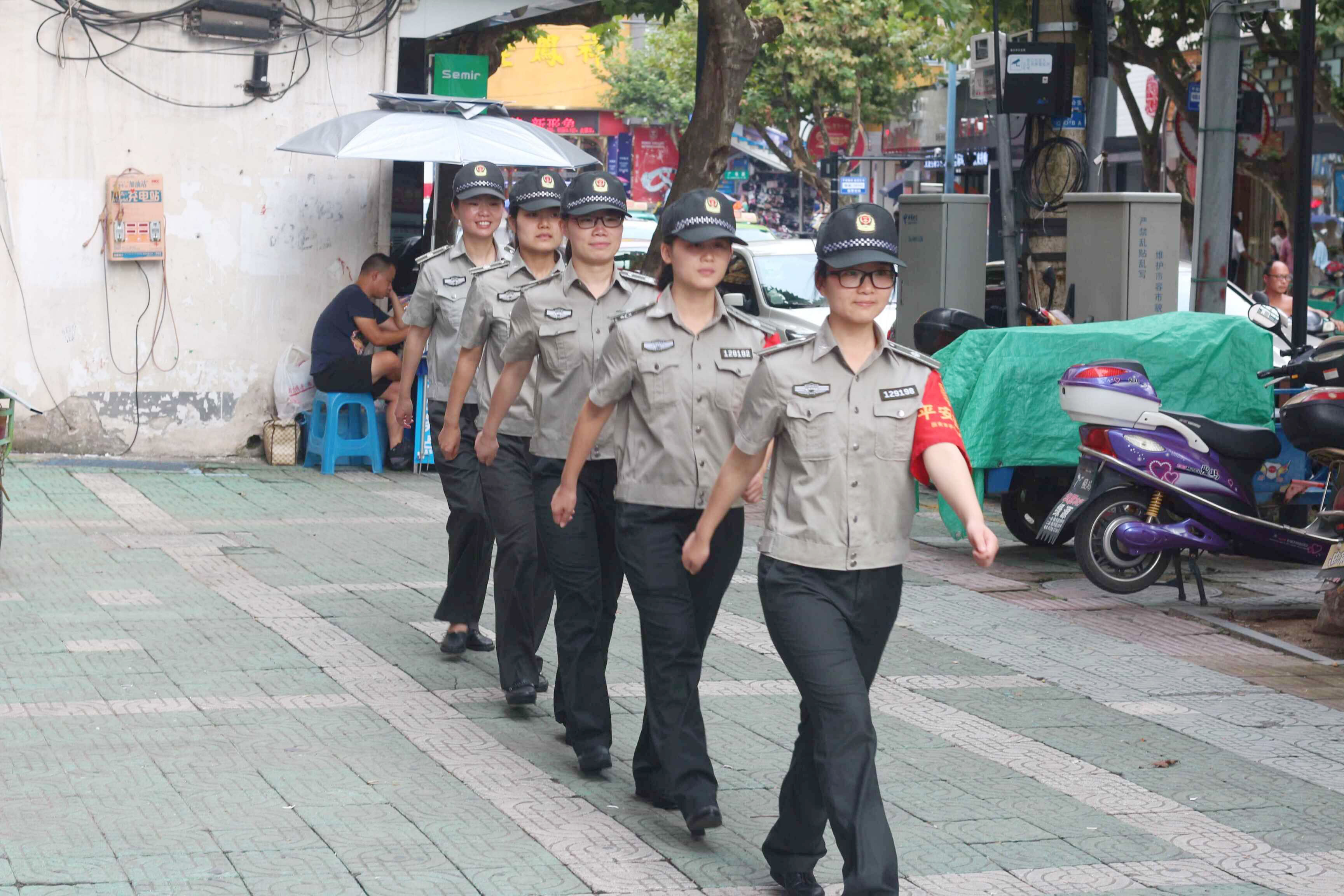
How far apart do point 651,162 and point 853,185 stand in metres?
21.7

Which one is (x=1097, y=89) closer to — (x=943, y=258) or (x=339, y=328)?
(x=943, y=258)

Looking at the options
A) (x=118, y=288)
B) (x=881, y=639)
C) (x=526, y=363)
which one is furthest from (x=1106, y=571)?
(x=118, y=288)

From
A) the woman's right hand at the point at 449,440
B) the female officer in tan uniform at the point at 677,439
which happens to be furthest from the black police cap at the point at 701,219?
the woman's right hand at the point at 449,440

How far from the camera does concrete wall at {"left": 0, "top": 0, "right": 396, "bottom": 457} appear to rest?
1224cm

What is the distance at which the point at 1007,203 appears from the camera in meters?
13.5

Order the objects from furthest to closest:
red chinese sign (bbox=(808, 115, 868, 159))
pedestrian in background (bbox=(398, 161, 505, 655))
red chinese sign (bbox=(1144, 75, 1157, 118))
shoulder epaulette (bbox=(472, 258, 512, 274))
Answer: red chinese sign (bbox=(808, 115, 868, 159)) → red chinese sign (bbox=(1144, 75, 1157, 118)) → pedestrian in background (bbox=(398, 161, 505, 655)) → shoulder epaulette (bbox=(472, 258, 512, 274))

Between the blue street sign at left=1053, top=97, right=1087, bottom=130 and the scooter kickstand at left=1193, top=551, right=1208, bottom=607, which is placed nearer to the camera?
the scooter kickstand at left=1193, top=551, right=1208, bottom=607

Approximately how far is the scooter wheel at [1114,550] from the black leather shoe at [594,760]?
3.81 metres

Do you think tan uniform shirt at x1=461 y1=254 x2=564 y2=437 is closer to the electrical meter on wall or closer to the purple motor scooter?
the purple motor scooter

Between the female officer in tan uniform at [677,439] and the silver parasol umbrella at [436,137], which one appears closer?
the female officer in tan uniform at [677,439]

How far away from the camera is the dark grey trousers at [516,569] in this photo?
6.27 metres

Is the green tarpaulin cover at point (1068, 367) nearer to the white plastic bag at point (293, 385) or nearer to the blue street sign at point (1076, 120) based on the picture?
the blue street sign at point (1076, 120)

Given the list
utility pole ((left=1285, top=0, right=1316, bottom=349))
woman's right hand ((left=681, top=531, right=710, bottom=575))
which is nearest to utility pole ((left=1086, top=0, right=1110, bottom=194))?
utility pole ((left=1285, top=0, right=1316, bottom=349))

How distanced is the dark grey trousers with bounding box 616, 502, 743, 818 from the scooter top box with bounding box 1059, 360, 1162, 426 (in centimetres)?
413
